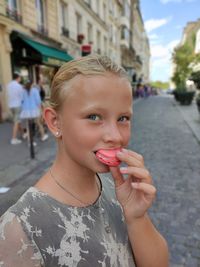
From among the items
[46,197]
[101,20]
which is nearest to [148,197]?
[46,197]

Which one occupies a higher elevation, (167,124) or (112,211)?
(112,211)

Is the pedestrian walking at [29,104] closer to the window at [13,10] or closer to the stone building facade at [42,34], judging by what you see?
the stone building facade at [42,34]

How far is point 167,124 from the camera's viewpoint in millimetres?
11398

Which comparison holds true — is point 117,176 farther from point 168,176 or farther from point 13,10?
point 13,10

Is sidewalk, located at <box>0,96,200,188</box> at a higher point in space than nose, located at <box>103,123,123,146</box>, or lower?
lower

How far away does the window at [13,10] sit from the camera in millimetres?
10763

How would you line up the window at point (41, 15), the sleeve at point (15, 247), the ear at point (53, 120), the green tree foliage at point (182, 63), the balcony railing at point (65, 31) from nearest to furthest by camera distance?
the sleeve at point (15, 247)
the ear at point (53, 120)
the window at point (41, 15)
the balcony railing at point (65, 31)
the green tree foliage at point (182, 63)

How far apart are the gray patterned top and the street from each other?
22.2 inches

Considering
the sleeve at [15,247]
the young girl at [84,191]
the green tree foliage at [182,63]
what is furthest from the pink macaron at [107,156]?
the green tree foliage at [182,63]

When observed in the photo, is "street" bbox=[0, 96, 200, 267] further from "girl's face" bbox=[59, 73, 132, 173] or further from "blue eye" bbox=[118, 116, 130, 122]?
"blue eye" bbox=[118, 116, 130, 122]

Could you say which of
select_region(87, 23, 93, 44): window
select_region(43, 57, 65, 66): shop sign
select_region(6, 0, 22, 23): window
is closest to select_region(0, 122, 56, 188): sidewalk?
select_region(43, 57, 65, 66): shop sign

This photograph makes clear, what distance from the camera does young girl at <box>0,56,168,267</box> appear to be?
33.7 inches

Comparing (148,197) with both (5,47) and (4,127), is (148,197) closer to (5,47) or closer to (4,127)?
(4,127)

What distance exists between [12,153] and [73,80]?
5.72 metres
